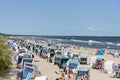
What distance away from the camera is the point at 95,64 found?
24.5 m

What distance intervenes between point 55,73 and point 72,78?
331 cm

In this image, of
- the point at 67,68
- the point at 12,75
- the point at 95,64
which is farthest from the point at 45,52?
the point at 12,75

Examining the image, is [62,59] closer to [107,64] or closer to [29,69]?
[107,64]

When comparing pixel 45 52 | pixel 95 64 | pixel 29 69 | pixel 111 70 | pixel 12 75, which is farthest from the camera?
pixel 45 52

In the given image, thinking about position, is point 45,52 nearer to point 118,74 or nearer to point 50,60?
point 50,60

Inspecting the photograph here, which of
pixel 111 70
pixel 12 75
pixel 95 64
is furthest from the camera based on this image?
pixel 95 64

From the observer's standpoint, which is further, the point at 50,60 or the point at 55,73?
the point at 50,60

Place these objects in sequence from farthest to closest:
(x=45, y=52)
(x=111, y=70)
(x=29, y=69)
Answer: (x=45, y=52) < (x=111, y=70) < (x=29, y=69)

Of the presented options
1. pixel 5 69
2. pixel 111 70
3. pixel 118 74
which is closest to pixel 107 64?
pixel 111 70

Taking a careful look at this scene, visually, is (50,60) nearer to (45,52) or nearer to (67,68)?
(45,52)

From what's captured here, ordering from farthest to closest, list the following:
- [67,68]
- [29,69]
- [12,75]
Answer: [67,68], [12,75], [29,69]

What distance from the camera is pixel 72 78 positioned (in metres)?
16.9

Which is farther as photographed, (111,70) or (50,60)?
(50,60)

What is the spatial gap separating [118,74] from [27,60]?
224 inches
